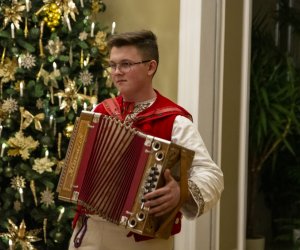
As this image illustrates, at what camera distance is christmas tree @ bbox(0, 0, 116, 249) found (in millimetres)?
3146

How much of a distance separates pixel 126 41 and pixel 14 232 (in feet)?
5.21

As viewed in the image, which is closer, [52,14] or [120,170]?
[120,170]

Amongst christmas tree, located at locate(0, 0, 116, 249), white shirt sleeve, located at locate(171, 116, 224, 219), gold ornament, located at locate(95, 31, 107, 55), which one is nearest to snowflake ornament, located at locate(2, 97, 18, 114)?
christmas tree, located at locate(0, 0, 116, 249)

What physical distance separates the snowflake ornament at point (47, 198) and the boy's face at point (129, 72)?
50.5 inches

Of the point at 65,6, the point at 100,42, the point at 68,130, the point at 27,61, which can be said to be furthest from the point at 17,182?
the point at 65,6

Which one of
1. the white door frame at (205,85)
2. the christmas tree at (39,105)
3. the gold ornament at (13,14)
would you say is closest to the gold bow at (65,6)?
the christmas tree at (39,105)

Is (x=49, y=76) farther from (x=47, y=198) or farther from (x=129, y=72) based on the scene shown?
(x=129, y=72)

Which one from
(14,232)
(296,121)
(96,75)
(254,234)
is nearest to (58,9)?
(96,75)

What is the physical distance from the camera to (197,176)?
6.26ft

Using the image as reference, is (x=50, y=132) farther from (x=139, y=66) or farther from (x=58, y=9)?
(x=139, y=66)

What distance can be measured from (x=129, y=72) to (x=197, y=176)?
44 cm

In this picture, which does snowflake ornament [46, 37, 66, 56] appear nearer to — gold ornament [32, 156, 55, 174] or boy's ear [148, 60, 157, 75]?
gold ornament [32, 156, 55, 174]

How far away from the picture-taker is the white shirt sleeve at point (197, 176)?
1884mm

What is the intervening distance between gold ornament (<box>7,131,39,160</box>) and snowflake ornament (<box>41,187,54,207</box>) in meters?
0.22
